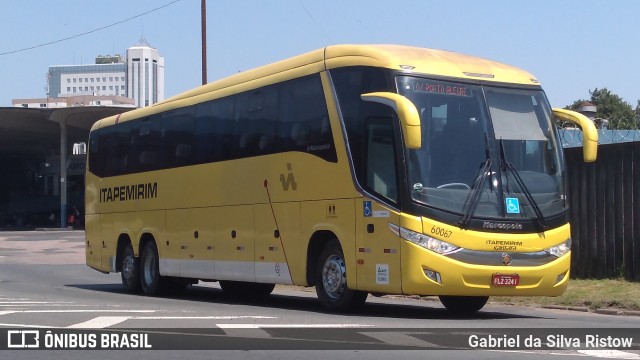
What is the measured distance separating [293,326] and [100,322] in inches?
101

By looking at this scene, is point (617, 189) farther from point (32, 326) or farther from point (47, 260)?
point (47, 260)

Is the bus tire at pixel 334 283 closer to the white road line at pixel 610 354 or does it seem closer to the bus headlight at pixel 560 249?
the bus headlight at pixel 560 249

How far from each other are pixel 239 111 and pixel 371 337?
756cm

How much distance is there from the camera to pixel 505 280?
13945mm

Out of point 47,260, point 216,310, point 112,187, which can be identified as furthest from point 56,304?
point 47,260

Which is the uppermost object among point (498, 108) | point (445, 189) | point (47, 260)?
point (498, 108)

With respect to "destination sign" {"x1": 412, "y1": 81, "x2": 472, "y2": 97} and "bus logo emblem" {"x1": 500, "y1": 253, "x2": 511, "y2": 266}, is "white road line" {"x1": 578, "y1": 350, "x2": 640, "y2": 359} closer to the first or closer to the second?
"bus logo emblem" {"x1": 500, "y1": 253, "x2": 511, "y2": 266}

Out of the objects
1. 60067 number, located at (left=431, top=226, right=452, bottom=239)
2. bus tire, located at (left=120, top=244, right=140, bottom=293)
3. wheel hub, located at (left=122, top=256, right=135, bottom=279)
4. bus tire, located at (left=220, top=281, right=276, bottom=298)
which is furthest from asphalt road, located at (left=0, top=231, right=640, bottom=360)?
60067 number, located at (left=431, top=226, right=452, bottom=239)

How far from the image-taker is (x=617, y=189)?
64.8ft

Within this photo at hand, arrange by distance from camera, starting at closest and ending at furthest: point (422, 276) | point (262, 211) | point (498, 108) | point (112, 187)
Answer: point (422, 276)
point (498, 108)
point (262, 211)
point (112, 187)

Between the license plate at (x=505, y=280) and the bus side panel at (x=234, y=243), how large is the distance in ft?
16.8

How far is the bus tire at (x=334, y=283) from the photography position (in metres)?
15.0

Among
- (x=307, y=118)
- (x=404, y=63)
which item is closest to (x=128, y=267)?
(x=307, y=118)

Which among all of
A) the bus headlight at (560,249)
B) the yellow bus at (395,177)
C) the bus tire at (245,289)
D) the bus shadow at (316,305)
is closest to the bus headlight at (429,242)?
the yellow bus at (395,177)
